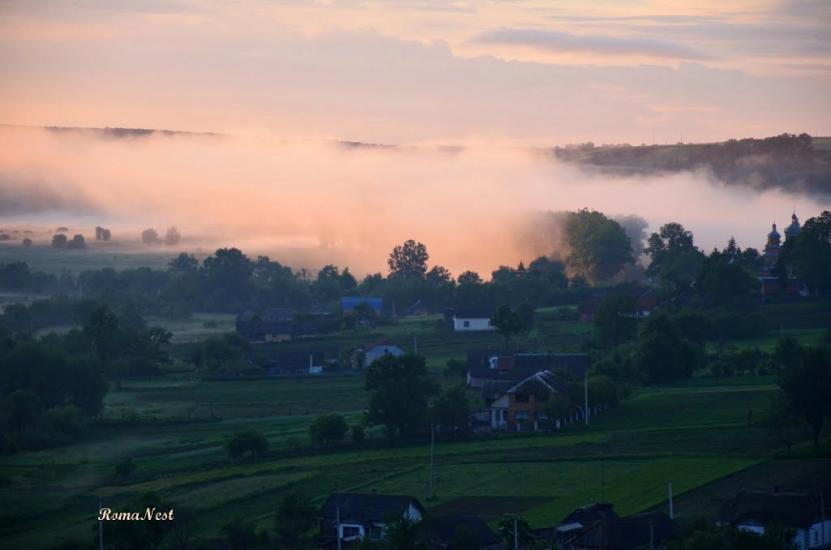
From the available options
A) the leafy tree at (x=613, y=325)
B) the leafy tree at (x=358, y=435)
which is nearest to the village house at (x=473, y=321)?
the leafy tree at (x=613, y=325)

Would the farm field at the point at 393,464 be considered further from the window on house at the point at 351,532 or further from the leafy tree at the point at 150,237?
the leafy tree at the point at 150,237

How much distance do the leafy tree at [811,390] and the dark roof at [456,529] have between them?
13302 mm

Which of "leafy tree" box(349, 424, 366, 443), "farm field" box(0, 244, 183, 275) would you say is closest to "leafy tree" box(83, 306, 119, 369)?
"leafy tree" box(349, 424, 366, 443)

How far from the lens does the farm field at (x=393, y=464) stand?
46375 millimetres

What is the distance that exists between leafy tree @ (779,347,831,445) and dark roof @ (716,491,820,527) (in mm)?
9485

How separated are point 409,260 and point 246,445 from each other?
6641 cm

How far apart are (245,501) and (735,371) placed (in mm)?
24874

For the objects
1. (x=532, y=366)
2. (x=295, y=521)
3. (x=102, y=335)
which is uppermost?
(x=102, y=335)

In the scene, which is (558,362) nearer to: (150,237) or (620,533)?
(620,533)

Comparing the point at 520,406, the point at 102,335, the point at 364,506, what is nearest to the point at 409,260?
the point at 102,335

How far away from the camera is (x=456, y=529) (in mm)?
40938

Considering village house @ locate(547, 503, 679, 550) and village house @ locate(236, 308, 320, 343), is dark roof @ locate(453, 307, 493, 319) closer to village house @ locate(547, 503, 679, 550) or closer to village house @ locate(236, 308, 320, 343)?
village house @ locate(236, 308, 320, 343)

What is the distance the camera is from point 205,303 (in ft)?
368

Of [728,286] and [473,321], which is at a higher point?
[728,286]
